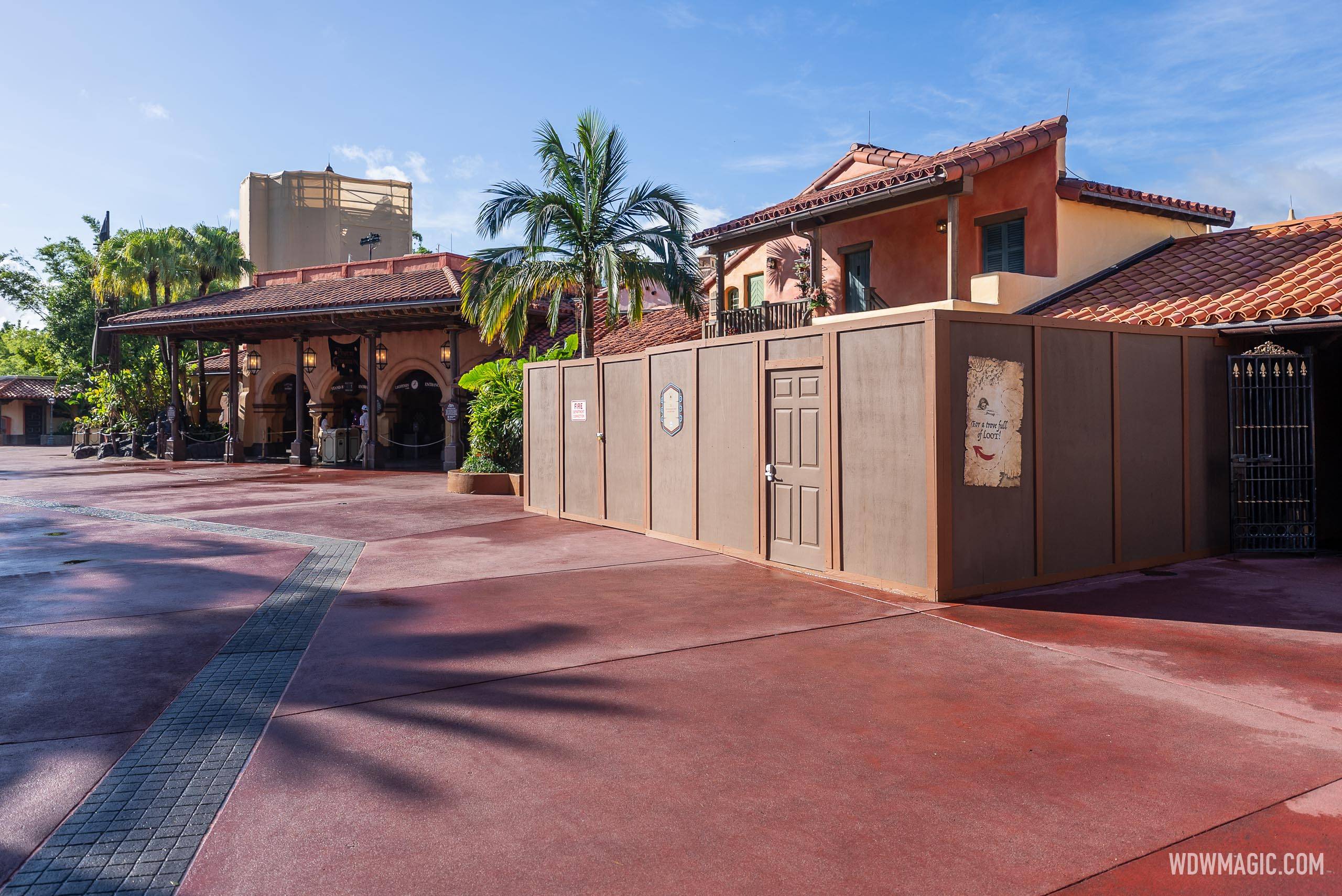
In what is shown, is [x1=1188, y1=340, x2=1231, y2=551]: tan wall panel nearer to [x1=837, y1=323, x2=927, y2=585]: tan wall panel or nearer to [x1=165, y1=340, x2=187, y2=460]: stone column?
[x1=837, y1=323, x2=927, y2=585]: tan wall panel

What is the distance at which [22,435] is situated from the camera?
164ft

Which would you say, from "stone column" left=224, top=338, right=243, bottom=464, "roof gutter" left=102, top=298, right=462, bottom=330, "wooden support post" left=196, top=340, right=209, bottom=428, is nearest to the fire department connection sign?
"roof gutter" left=102, top=298, right=462, bottom=330

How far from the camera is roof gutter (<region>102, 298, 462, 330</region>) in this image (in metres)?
23.2

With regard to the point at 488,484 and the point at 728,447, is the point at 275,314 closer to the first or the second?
the point at 488,484

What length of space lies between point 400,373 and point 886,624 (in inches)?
919

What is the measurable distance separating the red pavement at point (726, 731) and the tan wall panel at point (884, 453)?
17.0 inches

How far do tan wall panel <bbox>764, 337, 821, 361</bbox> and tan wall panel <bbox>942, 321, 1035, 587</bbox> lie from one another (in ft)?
5.02

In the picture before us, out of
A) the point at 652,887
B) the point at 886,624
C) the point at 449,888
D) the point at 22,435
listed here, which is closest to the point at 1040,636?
the point at 886,624

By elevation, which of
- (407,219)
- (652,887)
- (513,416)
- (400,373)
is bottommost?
(652,887)

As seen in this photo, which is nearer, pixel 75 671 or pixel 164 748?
pixel 164 748

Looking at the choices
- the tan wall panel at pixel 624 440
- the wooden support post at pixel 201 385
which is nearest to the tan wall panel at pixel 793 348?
the tan wall panel at pixel 624 440

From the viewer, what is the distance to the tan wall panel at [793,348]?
8742mm

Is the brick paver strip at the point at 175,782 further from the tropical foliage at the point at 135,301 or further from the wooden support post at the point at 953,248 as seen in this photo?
the tropical foliage at the point at 135,301

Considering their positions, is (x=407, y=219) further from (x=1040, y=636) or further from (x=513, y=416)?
(x=1040, y=636)
